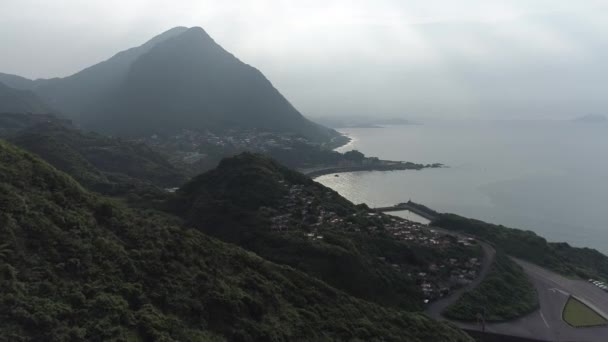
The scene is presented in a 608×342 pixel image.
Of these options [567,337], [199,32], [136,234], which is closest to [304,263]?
[136,234]

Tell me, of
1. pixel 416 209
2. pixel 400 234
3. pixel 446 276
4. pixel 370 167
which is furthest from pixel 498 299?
pixel 370 167

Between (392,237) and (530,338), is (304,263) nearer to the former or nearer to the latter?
(392,237)

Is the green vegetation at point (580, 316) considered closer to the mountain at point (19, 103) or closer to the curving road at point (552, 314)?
the curving road at point (552, 314)

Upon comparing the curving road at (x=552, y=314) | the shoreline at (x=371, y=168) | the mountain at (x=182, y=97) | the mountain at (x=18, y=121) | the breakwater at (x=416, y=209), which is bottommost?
the curving road at (x=552, y=314)

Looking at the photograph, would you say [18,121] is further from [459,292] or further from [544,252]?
[544,252]

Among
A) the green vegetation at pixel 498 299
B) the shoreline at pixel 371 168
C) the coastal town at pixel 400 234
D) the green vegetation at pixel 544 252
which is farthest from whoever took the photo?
the shoreline at pixel 371 168

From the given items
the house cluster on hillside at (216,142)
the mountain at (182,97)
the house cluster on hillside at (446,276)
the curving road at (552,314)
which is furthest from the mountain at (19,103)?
the curving road at (552,314)
